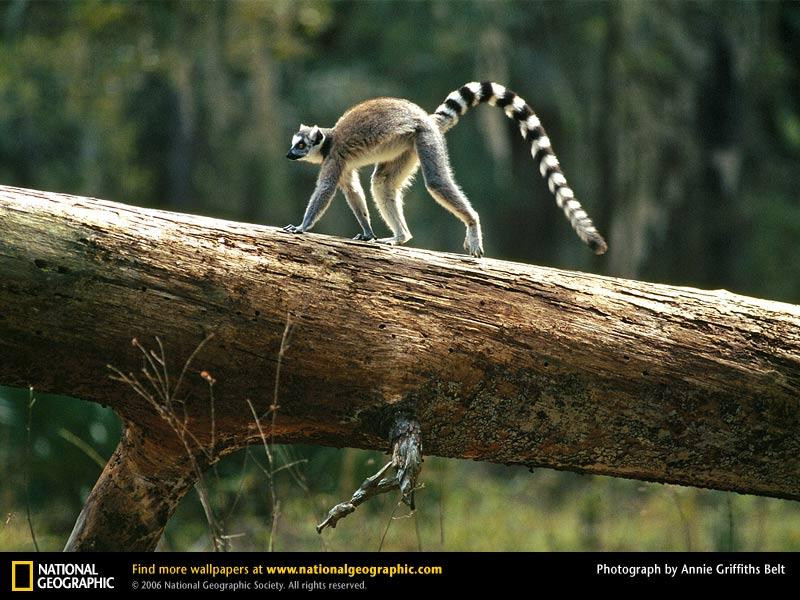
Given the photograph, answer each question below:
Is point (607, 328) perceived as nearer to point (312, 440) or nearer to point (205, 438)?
point (312, 440)

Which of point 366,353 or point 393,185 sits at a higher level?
point 393,185

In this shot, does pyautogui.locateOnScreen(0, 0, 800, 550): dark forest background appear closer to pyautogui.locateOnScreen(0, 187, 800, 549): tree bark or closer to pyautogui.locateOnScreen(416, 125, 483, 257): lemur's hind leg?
pyautogui.locateOnScreen(416, 125, 483, 257): lemur's hind leg

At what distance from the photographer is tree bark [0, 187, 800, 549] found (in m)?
3.54

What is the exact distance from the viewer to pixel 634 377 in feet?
13.1

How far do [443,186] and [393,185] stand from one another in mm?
543

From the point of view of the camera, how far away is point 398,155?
18.4 ft

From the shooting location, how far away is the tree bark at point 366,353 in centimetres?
354
